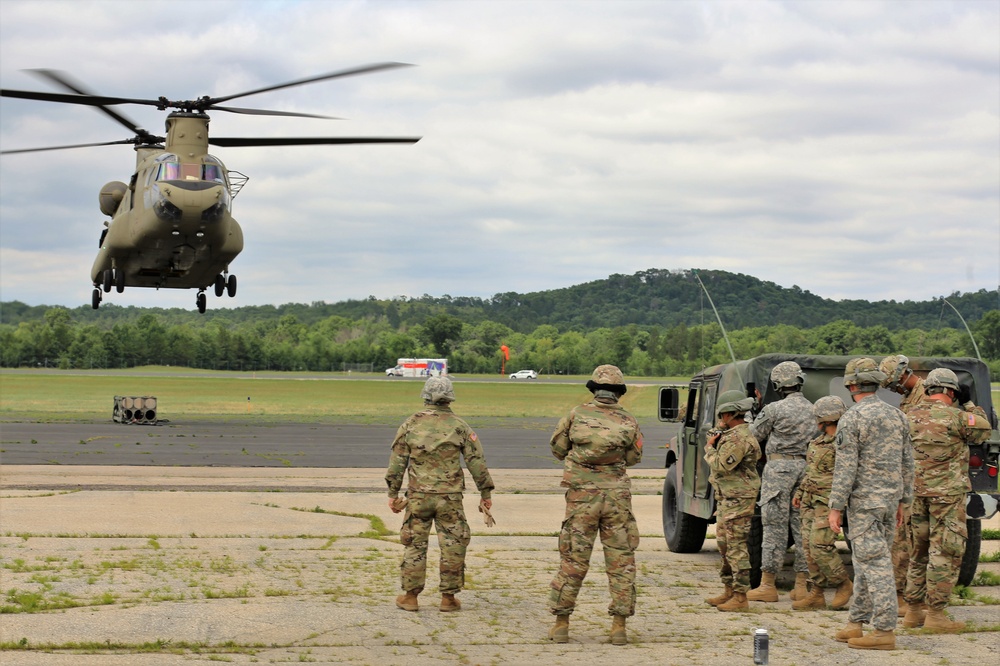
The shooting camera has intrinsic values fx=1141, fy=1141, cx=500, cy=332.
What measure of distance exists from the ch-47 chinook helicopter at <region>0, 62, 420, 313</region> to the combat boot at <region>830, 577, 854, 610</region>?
55.5ft

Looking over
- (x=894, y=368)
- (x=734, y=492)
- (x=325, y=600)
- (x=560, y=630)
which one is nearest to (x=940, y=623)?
(x=734, y=492)

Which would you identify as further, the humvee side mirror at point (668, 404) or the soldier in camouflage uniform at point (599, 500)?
the humvee side mirror at point (668, 404)

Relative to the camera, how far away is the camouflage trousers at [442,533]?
30.1 feet

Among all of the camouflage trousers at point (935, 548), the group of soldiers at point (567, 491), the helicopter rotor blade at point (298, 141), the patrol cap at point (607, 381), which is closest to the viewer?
the group of soldiers at point (567, 491)

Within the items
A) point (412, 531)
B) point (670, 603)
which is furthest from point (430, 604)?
point (670, 603)

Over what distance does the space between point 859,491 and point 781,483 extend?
73.4 inches

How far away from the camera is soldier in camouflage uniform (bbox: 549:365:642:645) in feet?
26.9

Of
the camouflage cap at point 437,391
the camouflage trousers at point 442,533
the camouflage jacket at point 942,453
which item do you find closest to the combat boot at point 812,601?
the camouflage jacket at point 942,453

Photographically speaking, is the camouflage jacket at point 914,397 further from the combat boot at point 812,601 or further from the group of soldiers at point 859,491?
the combat boot at point 812,601

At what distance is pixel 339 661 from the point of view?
24.3 ft

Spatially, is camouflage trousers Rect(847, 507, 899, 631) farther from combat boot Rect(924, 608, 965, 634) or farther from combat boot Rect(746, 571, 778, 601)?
combat boot Rect(746, 571, 778, 601)

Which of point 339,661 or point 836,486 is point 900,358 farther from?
point 339,661

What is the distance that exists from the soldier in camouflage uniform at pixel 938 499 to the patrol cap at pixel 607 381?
2.41 metres

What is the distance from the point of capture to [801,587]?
31.9ft
